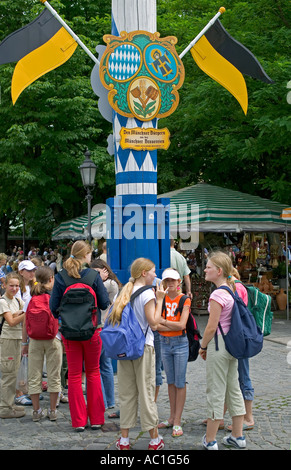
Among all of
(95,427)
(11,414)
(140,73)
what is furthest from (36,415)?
(140,73)

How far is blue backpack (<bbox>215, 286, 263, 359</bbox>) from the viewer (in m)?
4.73

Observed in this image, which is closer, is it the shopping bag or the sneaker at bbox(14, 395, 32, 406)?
the sneaker at bbox(14, 395, 32, 406)

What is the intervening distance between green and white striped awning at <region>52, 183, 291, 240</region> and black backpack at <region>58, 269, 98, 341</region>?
27.4 feet

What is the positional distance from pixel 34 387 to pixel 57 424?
448mm

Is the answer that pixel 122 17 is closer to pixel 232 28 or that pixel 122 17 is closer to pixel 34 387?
pixel 34 387

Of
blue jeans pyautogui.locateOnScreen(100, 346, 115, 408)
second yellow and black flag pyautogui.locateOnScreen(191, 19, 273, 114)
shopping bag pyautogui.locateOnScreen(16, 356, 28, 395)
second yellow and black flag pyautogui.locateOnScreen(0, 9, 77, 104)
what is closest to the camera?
blue jeans pyautogui.locateOnScreen(100, 346, 115, 408)

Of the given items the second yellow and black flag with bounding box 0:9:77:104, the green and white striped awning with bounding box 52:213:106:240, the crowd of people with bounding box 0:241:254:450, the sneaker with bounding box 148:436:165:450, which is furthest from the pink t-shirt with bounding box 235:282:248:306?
the green and white striped awning with bounding box 52:213:106:240

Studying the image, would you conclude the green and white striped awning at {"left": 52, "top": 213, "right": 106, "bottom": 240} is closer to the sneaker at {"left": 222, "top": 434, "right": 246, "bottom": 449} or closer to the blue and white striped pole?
the blue and white striped pole

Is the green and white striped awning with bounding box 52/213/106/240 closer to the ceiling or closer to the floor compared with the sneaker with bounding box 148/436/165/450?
closer to the ceiling

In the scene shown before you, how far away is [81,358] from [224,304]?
1594 millimetres

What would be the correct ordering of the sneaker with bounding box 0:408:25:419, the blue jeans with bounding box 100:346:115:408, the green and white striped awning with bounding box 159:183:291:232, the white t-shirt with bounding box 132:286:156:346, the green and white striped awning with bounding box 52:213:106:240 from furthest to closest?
the green and white striped awning with bounding box 52:213:106:240 < the green and white striped awning with bounding box 159:183:291:232 < the blue jeans with bounding box 100:346:115:408 < the sneaker with bounding box 0:408:25:419 < the white t-shirt with bounding box 132:286:156:346

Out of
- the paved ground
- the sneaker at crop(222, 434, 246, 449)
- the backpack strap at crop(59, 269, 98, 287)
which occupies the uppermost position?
the backpack strap at crop(59, 269, 98, 287)

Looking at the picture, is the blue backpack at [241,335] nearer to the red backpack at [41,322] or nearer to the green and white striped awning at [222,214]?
the red backpack at [41,322]

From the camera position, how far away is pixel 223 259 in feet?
15.9
